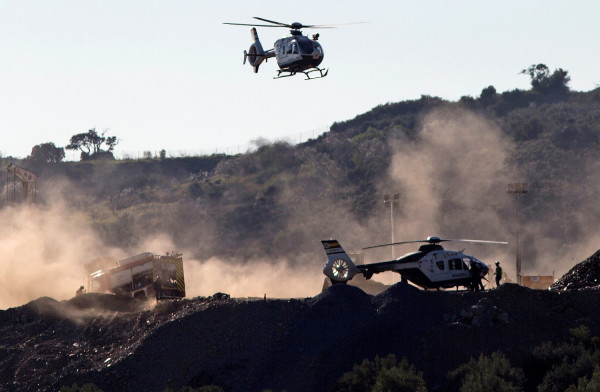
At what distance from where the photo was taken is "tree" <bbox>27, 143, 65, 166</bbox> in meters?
175

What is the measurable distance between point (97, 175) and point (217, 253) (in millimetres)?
47726

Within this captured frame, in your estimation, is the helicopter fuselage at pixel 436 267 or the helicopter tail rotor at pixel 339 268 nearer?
the helicopter fuselage at pixel 436 267

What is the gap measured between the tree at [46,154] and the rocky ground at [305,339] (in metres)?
131

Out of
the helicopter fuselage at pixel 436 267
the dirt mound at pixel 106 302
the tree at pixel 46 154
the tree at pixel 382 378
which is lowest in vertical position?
the tree at pixel 382 378

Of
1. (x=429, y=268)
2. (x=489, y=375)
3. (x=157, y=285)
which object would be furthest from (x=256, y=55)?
(x=489, y=375)

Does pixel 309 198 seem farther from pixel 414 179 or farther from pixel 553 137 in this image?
pixel 553 137

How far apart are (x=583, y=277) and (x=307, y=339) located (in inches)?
624

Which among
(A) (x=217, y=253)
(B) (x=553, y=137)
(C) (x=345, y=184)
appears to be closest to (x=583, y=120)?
(B) (x=553, y=137)

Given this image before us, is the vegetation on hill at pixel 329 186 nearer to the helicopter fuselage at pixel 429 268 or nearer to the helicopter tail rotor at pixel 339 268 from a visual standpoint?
the helicopter fuselage at pixel 429 268

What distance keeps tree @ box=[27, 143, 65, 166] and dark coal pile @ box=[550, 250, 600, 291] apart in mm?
136523

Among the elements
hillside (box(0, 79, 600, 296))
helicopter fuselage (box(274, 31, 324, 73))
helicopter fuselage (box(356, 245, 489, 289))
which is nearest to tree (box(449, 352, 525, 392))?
helicopter fuselage (box(356, 245, 489, 289))

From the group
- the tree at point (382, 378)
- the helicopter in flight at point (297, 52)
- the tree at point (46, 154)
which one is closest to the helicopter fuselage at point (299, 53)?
the helicopter in flight at point (297, 52)

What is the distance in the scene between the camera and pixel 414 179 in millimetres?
145500

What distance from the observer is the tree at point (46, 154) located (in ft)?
574
